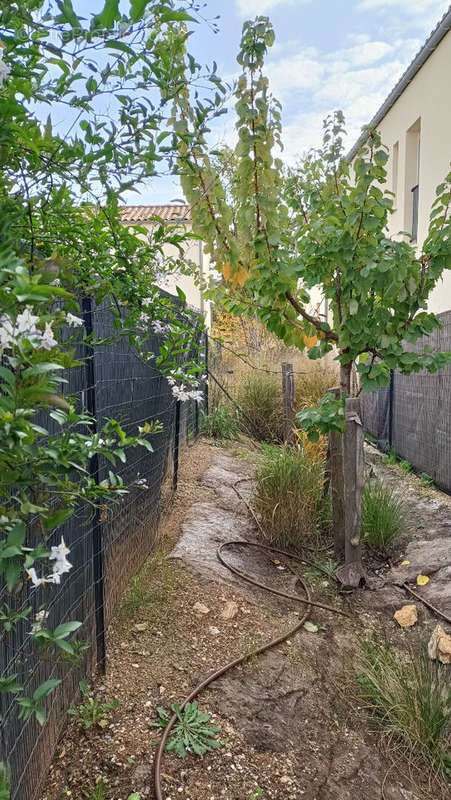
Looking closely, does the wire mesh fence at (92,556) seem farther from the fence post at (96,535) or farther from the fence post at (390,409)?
the fence post at (390,409)

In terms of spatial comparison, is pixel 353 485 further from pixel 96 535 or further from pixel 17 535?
pixel 17 535

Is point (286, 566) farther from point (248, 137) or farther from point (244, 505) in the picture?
point (248, 137)

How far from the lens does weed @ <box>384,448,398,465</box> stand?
6574 millimetres

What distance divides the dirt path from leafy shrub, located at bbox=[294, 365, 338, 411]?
12.7 feet

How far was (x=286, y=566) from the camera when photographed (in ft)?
12.5

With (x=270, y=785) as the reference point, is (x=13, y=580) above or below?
above

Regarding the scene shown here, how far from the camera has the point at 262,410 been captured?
24.9 feet

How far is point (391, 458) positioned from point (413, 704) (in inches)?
180

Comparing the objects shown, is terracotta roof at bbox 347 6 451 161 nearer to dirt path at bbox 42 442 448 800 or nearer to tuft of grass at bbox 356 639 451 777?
dirt path at bbox 42 442 448 800

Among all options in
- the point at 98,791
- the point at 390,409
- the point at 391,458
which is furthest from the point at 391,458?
the point at 98,791

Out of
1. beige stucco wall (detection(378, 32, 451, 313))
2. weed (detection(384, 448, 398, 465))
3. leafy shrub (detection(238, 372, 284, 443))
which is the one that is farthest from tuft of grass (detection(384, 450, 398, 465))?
beige stucco wall (detection(378, 32, 451, 313))

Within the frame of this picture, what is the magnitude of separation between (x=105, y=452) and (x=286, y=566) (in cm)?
298

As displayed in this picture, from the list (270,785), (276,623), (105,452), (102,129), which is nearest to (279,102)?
(102,129)

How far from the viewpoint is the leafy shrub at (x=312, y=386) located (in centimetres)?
735
